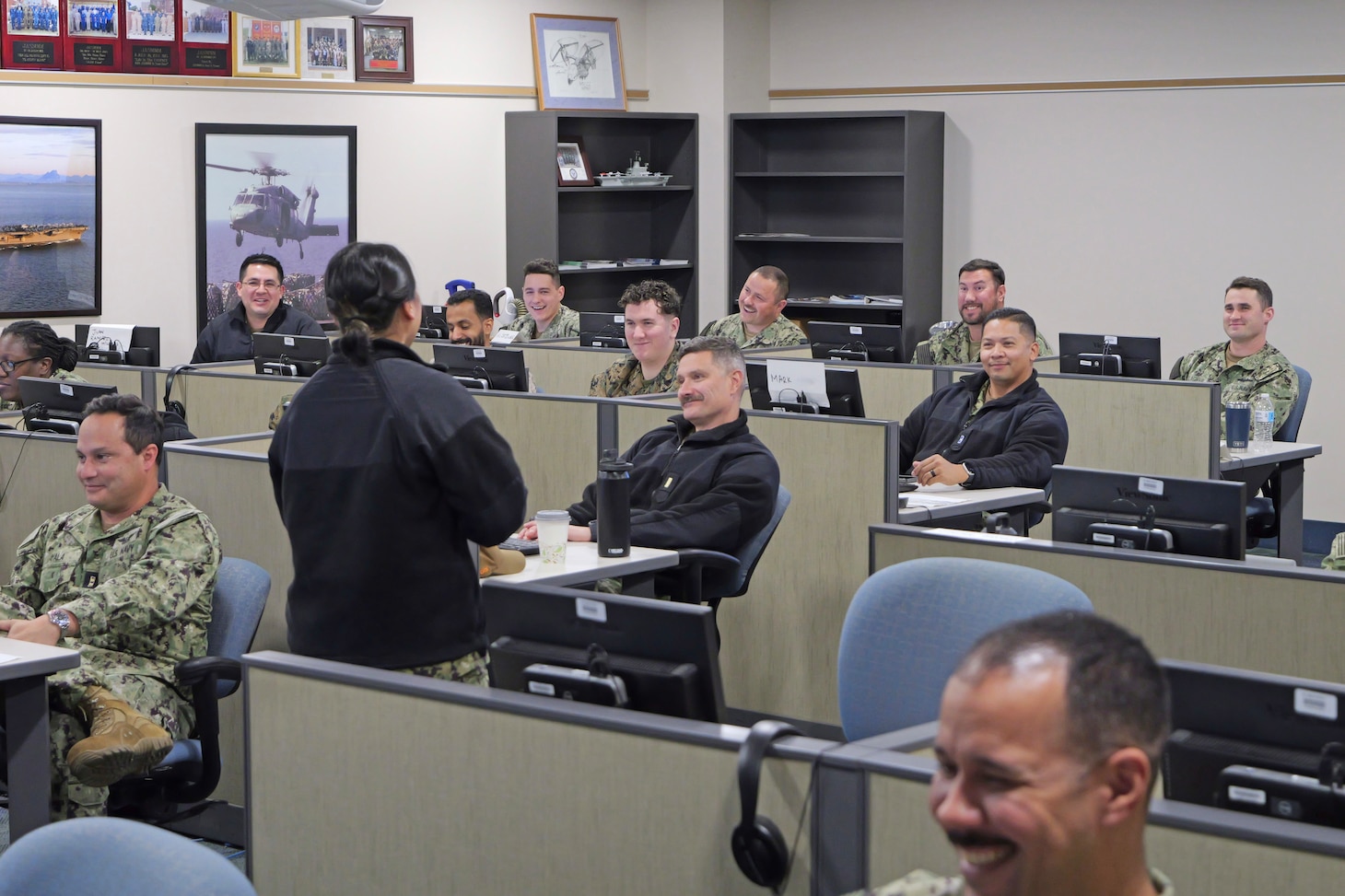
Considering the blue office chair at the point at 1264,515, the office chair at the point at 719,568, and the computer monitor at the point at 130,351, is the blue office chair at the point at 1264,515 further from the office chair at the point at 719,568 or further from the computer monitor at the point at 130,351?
the computer monitor at the point at 130,351

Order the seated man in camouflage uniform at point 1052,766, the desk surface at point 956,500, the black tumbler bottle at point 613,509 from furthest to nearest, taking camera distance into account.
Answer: the desk surface at point 956,500
the black tumbler bottle at point 613,509
the seated man in camouflage uniform at point 1052,766

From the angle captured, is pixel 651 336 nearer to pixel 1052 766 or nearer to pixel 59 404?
pixel 59 404

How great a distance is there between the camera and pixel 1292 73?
26.6ft

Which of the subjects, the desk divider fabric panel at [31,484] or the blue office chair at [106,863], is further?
the desk divider fabric panel at [31,484]

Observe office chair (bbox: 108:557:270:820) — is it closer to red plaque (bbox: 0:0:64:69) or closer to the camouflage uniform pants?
the camouflage uniform pants

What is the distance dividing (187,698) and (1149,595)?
78.5 inches

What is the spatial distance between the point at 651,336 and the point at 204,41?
3.89 m

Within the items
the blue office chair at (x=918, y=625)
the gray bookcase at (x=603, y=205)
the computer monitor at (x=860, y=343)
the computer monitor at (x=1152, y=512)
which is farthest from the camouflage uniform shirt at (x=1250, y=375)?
the blue office chair at (x=918, y=625)

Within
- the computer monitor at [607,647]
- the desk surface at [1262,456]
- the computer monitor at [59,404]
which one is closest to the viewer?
the computer monitor at [607,647]

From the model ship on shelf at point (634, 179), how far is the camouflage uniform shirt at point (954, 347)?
2.81 metres

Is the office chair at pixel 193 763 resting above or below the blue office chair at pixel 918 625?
below

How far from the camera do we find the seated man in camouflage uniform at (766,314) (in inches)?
303

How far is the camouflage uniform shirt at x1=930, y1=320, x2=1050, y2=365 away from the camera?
7.43 m

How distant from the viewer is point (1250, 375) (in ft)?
22.3
